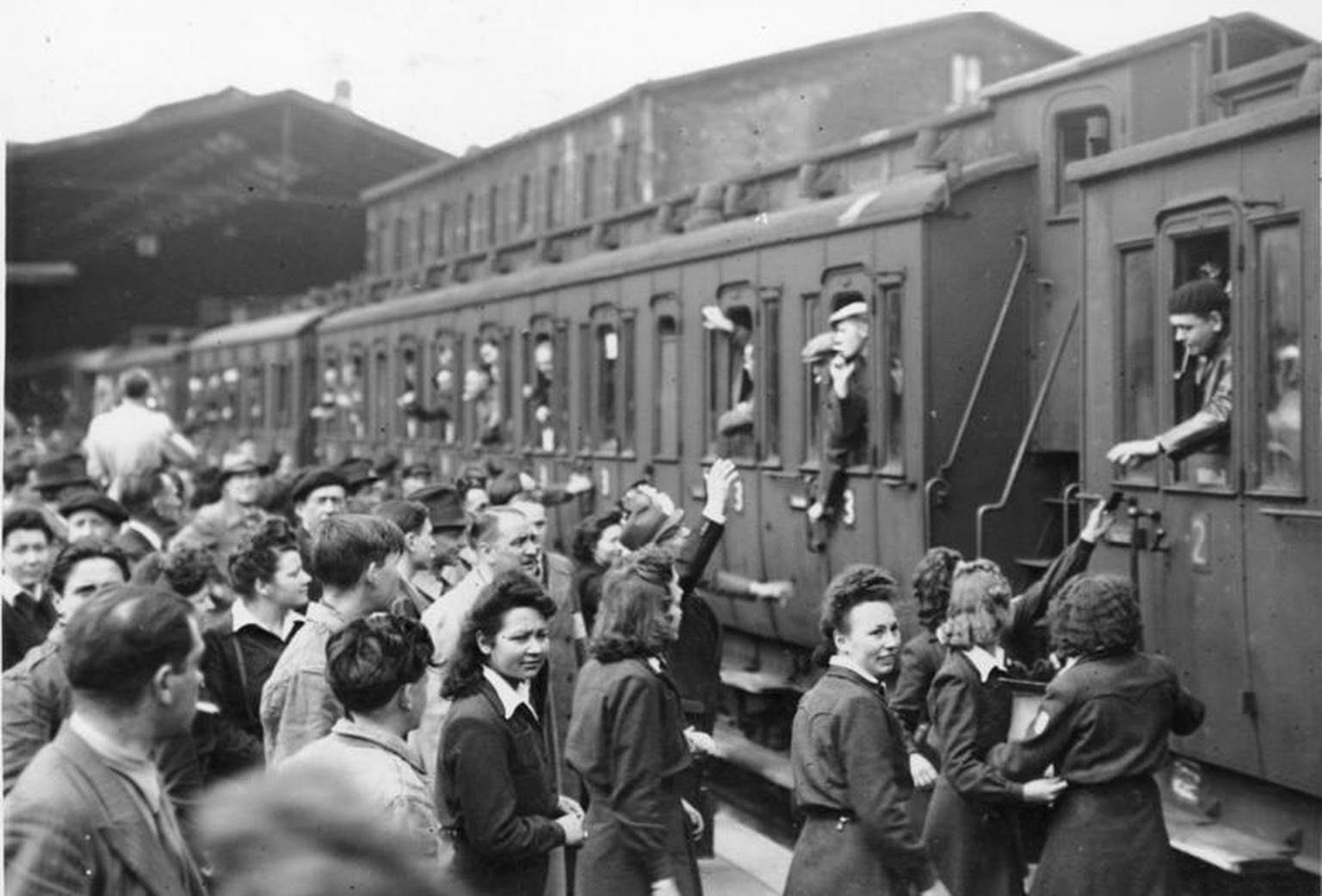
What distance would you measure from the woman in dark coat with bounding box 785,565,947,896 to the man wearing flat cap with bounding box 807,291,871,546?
551cm

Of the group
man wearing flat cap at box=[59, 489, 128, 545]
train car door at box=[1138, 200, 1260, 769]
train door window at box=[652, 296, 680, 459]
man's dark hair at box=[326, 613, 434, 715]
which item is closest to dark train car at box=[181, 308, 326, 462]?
train door window at box=[652, 296, 680, 459]

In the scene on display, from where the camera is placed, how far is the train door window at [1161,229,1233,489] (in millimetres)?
7863

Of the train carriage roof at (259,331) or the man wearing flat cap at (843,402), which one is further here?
the train carriage roof at (259,331)

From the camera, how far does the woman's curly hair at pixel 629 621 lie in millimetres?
5961

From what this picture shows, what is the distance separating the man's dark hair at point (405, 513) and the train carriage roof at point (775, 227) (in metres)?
4.21

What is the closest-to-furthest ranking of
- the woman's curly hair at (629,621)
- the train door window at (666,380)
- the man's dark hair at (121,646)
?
the man's dark hair at (121,646), the woman's curly hair at (629,621), the train door window at (666,380)

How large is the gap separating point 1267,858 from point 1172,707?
5.11ft

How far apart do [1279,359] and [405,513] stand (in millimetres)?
3408

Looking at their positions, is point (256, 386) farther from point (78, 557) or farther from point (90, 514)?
point (78, 557)

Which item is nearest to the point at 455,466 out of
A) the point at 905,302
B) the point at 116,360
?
the point at 905,302

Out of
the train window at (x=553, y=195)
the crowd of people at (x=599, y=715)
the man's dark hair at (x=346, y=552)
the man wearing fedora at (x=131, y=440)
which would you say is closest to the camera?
the crowd of people at (x=599, y=715)

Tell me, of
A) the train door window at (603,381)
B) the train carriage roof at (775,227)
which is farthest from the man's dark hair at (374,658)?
the train door window at (603,381)

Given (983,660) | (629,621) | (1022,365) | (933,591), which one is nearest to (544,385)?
(1022,365)

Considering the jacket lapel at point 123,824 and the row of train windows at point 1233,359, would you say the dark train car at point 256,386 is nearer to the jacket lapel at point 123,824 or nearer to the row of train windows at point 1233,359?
the row of train windows at point 1233,359
